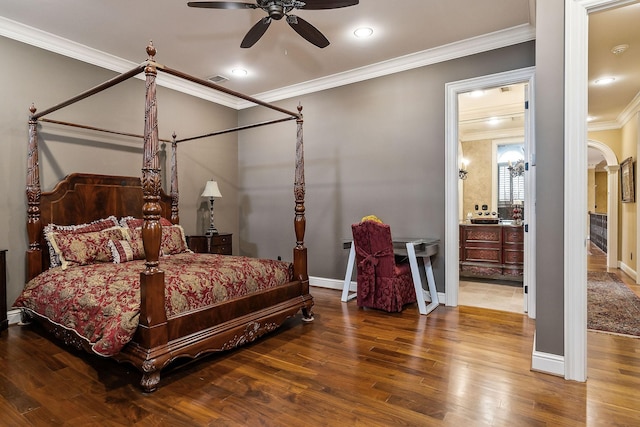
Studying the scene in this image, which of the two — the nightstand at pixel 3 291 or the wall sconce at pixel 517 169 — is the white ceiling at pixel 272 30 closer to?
the nightstand at pixel 3 291

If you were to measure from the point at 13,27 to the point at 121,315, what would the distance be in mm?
3164

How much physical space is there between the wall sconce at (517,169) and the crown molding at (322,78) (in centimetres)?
368

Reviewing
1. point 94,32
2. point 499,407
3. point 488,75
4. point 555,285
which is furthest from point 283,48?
point 499,407

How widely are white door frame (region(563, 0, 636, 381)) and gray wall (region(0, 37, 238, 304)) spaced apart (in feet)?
12.9

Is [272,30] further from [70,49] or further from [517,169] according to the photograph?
[517,169]

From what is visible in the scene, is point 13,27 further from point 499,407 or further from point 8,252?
point 499,407

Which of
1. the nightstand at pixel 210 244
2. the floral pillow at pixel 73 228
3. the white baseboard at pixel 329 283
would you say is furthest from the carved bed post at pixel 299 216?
the floral pillow at pixel 73 228

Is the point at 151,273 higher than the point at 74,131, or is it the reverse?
the point at 74,131

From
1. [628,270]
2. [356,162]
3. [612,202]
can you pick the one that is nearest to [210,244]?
[356,162]

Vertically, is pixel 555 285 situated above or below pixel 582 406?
above

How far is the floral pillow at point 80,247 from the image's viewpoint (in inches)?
129

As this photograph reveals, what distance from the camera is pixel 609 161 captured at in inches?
270

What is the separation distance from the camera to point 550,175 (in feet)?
7.81

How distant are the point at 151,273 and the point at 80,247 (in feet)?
5.28
